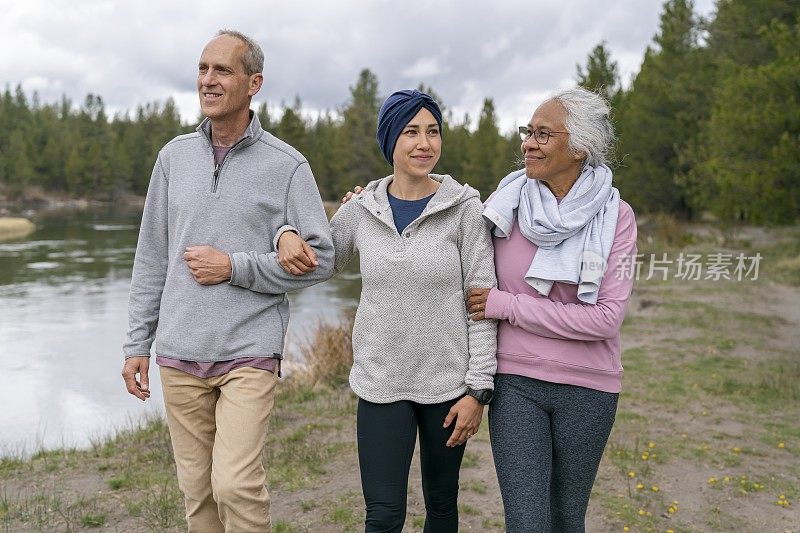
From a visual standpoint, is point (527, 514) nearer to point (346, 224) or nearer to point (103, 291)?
point (346, 224)

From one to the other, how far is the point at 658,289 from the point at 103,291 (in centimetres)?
1296

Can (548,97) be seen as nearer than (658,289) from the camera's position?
Yes

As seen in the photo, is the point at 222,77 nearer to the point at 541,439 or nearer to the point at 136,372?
the point at 136,372

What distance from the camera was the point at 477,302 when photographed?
265 cm

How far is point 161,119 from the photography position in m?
75.1

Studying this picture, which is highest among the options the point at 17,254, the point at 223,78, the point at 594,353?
the point at 223,78

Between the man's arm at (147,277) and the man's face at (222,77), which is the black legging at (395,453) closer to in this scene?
the man's arm at (147,277)

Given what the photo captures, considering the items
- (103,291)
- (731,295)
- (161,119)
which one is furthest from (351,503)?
(161,119)

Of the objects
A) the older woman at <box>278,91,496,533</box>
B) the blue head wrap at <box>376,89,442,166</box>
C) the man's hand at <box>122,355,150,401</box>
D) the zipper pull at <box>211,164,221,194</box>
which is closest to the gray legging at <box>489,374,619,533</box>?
the older woman at <box>278,91,496,533</box>

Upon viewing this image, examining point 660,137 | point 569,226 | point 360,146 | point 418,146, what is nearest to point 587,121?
point 569,226

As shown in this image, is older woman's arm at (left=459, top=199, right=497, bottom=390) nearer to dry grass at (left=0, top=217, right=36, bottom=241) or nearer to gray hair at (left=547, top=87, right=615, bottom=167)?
gray hair at (left=547, top=87, right=615, bottom=167)

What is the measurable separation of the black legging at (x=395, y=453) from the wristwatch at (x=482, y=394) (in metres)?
0.09

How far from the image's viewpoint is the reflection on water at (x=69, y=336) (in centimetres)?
847

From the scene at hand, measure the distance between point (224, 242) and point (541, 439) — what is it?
52.9 inches
